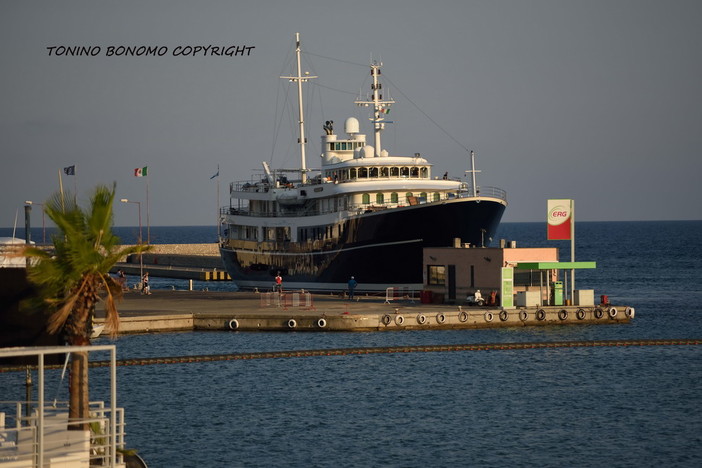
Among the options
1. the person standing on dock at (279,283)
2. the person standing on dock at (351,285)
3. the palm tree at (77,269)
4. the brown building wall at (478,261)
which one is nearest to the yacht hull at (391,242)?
the person standing on dock at (279,283)

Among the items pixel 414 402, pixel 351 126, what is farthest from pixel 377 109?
pixel 414 402

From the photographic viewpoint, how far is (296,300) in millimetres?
57281

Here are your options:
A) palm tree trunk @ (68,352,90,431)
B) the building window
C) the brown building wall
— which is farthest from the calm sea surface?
palm tree trunk @ (68,352,90,431)

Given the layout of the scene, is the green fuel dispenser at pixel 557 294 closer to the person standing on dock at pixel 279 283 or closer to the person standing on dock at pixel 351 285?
the person standing on dock at pixel 351 285

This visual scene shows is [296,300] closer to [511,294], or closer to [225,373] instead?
[511,294]

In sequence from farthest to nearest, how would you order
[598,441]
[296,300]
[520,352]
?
1. [296,300]
2. [520,352]
3. [598,441]

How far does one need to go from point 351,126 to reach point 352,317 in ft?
89.2

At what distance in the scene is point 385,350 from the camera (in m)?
45.6

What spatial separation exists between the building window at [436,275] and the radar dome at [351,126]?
64.7 feet

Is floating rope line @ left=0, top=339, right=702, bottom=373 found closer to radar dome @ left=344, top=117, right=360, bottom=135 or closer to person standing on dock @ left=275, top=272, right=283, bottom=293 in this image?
person standing on dock @ left=275, top=272, right=283, bottom=293

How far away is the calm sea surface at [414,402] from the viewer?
29.2 meters

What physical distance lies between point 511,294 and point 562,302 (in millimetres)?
3068

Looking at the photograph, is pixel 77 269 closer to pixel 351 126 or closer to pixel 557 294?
pixel 557 294

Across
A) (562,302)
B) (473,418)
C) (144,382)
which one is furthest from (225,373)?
(562,302)
